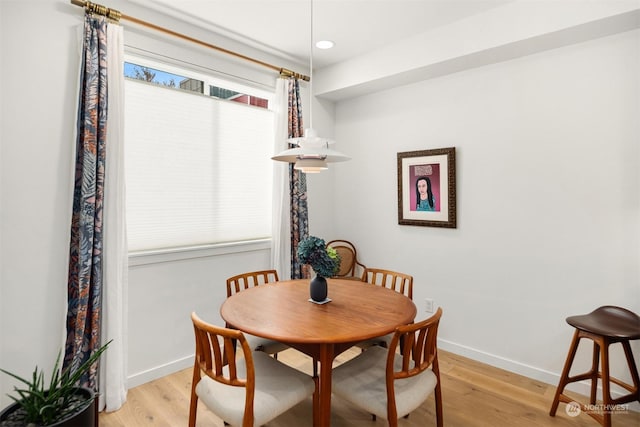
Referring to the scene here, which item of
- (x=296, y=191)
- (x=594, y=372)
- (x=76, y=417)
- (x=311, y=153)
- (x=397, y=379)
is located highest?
(x=311, y=153)

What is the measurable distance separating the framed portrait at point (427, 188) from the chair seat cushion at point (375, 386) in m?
1.61

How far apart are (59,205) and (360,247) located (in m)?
2.72

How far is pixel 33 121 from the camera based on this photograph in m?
2.12

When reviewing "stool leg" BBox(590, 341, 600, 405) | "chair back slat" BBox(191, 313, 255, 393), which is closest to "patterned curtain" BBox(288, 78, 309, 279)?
"chair back slat" BBox(191, 313, 255, 393)

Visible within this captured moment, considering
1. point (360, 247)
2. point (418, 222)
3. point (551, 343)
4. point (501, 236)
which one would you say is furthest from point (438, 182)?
point (551, 343)

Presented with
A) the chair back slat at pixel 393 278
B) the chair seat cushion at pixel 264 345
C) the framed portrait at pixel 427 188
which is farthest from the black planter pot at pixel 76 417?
the framed portrait at pixel 427 188

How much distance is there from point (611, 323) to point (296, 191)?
260 centimetres

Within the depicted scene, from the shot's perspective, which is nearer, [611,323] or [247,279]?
[611,323]

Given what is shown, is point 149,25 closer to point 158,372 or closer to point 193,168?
point 193,168

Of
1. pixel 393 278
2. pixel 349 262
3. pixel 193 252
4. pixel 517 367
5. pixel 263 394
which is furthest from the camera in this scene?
pixel 349 262

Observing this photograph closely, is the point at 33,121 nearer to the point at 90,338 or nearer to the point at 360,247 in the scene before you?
the point at 90,338

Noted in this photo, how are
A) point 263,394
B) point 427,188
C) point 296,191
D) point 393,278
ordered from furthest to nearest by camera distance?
point 296,191
point 427,188
point 393,278
point 263,394

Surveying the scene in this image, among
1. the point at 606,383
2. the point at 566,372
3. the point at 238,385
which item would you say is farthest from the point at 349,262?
the point at 238,385

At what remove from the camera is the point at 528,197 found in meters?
2.74
